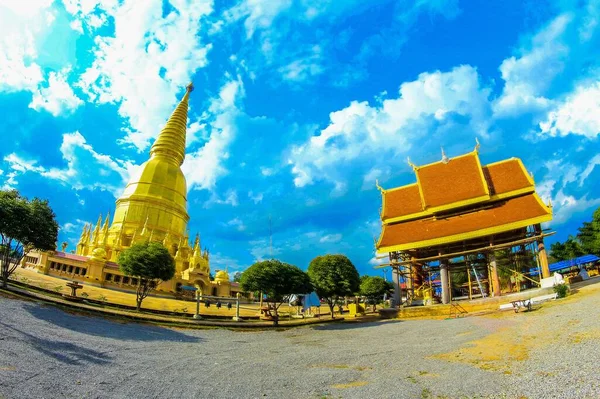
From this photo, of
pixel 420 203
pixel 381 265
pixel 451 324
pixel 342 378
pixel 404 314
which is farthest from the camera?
pixel 420 203

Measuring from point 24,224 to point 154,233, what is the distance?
104ft

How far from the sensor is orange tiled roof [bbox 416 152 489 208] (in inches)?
1484

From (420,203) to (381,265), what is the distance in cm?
827

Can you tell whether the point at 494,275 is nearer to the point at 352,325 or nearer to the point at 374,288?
the point at 352,325

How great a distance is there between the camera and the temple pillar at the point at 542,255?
29.8 m

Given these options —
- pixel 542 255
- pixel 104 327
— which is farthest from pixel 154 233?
pixel 542 255

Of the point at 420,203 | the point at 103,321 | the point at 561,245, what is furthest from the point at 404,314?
the point at 561,245

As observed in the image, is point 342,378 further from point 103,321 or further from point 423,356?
point 103,321

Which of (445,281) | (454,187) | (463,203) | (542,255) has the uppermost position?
(454,187)

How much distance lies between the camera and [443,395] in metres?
8.95

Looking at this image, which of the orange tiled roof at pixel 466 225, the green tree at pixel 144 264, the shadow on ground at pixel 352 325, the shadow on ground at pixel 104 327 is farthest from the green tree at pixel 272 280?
the orange tiled roof at pixel 466 225

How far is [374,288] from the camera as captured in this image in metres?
43.0

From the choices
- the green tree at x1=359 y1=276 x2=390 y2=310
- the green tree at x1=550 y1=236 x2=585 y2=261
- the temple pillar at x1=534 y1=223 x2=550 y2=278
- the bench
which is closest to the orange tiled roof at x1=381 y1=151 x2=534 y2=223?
the temple pillar at x1=534 y1=223 x2=550 y2=278

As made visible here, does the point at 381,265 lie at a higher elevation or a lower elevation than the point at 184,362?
higher
